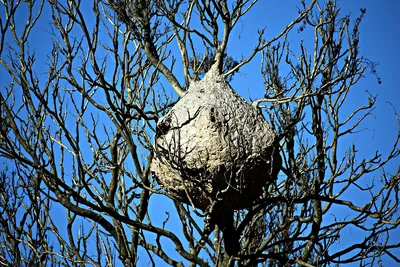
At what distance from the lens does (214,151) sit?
4.79 meters

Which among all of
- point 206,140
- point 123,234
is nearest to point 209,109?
point 206,140

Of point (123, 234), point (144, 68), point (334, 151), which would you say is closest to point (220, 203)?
point (123, 234)

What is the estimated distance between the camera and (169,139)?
4.98 m

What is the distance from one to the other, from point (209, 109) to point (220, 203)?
729 mm

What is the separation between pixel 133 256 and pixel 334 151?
7.71ft

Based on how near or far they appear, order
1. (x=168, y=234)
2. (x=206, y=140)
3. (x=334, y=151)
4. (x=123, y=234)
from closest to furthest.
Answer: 1. (x=206, y=140)
2. (x=168, y=234)
3. (x=123, y=234)
4. (x=334, y=151)

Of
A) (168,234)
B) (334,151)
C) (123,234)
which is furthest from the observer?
(334,151)

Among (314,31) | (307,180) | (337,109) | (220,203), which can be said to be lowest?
(220,203)

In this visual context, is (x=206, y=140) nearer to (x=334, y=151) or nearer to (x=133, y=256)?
(x=133, y=256)

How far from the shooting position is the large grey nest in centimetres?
478

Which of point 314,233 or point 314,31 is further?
point 314,31

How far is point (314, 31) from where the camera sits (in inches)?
267

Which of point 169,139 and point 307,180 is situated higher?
point 307,180

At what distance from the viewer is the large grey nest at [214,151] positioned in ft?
15.7
